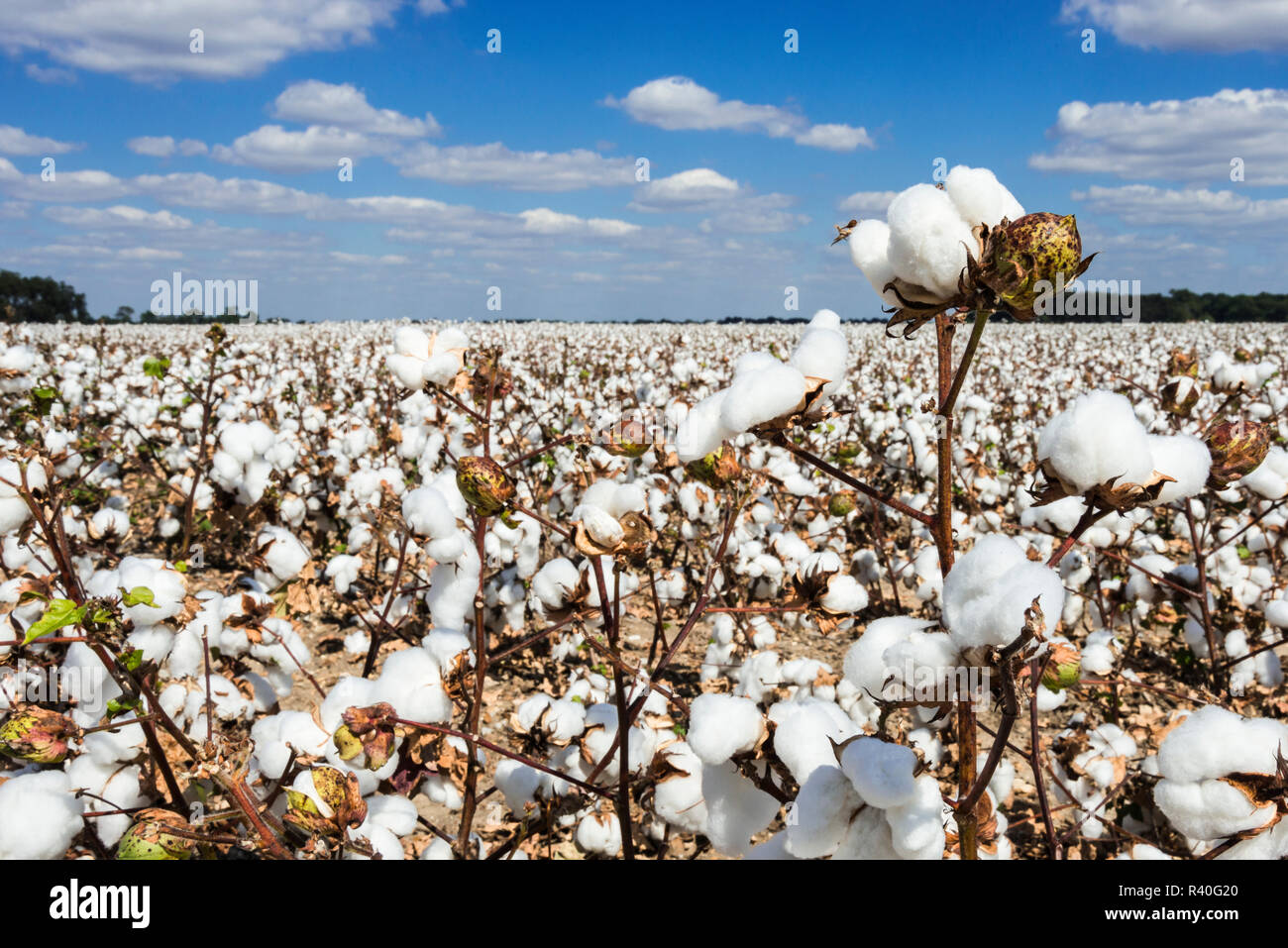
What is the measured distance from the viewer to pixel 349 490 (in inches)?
204

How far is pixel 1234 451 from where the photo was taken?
4.33 ft

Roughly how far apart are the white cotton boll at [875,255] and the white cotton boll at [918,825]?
639mm

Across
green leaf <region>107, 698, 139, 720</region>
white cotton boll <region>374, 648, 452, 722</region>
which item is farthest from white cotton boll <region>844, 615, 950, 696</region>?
green leaf <region>107, 698, 139, 720</region>

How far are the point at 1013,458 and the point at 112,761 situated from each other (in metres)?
8.23

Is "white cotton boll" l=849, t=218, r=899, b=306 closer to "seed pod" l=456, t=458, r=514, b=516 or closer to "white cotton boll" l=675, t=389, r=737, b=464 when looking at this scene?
"white cotton boll" l=675, t=389, r=737, b=464

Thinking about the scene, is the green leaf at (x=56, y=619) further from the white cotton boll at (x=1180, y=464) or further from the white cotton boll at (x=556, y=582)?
the white cotton boll at (x=1180, y=464)

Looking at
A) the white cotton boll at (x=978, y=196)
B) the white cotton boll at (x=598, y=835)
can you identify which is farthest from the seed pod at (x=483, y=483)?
the white cotton boll at (x=598, y=835)

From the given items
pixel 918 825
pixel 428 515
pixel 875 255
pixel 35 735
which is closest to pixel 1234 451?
pixel 875 255

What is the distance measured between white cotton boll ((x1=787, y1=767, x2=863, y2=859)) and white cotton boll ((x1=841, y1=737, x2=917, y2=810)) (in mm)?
46

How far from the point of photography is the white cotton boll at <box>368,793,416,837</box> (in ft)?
6.11

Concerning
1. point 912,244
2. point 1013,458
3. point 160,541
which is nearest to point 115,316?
point 160,541

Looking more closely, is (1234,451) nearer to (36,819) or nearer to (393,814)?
(393,814)

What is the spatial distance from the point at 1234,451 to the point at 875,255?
778 millimetres

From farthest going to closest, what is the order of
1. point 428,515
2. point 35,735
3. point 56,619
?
point 428,515 < point 35,735 < point 56,619
